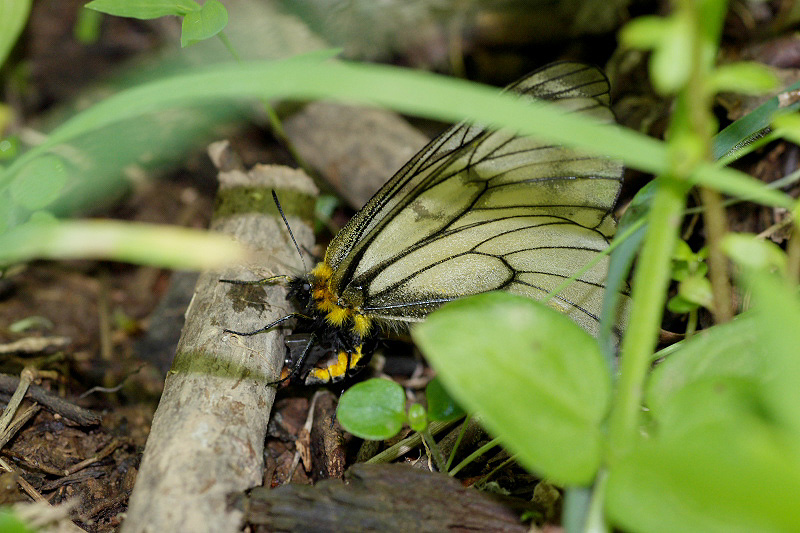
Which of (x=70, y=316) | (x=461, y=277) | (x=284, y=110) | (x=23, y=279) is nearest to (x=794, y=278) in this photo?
(x=461, y=277)

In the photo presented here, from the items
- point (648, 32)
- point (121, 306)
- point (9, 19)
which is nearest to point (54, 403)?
point (121, 306)

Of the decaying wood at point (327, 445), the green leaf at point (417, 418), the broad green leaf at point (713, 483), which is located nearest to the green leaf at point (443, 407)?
the green leaf at point (417, 418)

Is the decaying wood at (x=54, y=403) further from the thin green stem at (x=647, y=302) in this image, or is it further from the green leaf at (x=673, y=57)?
the green leaf at (x=673, y=57)

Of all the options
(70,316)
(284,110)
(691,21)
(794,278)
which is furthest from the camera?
(284,110)

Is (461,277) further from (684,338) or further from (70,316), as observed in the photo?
(70,316)

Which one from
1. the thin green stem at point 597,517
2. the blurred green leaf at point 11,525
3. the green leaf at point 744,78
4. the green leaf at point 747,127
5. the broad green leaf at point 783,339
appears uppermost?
the green leaf at point 747,127

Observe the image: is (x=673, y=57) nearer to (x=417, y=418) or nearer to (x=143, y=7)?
(x=417, y=418)
